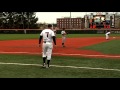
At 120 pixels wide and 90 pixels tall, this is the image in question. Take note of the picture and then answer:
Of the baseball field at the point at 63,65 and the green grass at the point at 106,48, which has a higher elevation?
the baseball field at the point at 63,65

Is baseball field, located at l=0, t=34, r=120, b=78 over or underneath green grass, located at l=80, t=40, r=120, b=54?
over

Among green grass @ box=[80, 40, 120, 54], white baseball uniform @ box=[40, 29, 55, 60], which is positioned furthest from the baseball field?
green grass @ box=[80, 40, 120, 54]

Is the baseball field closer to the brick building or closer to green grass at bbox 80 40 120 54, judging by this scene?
green grass at bbox 80 40 120 54

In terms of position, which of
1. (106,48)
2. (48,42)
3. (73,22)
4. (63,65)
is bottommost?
(73,22)

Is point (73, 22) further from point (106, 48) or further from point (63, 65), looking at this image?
point (63, 65)

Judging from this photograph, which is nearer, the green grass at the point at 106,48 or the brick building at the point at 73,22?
the green grass at the point at 106,48

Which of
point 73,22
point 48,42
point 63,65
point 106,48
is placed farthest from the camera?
point 73,22

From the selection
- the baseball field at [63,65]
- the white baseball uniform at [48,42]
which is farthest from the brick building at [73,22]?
the white baseball uniform at [48,42]

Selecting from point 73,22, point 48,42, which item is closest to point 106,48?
point 48,42

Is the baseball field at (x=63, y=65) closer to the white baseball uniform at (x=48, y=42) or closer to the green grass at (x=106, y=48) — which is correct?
the white baseball uniform at (x=48, y=42)
